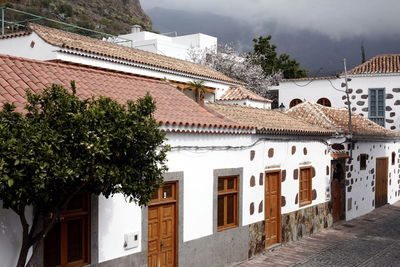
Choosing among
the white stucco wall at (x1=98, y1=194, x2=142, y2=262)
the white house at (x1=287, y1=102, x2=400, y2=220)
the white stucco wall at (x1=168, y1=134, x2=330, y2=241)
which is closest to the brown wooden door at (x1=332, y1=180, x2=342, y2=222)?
the white house at (x1=287, y1=102, x2=400, y2=220)

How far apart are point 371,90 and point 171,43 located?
1505 cm

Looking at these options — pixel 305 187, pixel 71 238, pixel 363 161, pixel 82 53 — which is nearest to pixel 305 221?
pixel 305 187

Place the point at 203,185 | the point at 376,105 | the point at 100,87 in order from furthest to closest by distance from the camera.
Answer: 1. the point at 376,105
2. the point at 203,185
3. the point at 100,87

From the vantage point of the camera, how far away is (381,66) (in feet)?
84.1

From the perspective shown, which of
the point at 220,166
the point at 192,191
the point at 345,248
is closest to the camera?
the point at 192,191

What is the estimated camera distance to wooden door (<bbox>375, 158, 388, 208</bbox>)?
19.8 m

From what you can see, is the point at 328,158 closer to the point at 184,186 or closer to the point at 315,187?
the point at 315,187

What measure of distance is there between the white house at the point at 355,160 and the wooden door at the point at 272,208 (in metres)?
3.84

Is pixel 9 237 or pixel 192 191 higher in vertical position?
pixel 192 191

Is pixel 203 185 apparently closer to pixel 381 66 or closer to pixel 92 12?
pixel 381 66

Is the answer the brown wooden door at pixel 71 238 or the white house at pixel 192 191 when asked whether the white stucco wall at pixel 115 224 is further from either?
the brown wooden door at pixel 71 238

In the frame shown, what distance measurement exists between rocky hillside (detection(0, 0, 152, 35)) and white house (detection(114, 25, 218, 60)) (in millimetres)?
13958

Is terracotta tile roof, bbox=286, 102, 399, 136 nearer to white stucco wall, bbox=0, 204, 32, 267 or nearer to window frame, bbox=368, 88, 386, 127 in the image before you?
window frame, bbox=368, 88, 386, 127

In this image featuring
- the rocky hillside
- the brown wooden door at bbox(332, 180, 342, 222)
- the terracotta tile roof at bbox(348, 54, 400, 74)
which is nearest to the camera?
the brown wooden door at bbox(332, 180, 342, 222)
